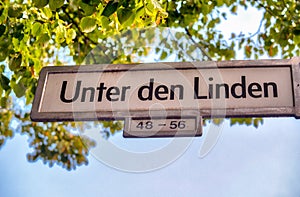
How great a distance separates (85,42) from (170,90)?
2.09m

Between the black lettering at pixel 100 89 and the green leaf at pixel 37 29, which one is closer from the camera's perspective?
the black lettering at pixel 100 89

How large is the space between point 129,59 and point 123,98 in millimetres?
2237

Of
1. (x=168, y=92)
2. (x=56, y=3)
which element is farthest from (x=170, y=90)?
(x=56, y=3)

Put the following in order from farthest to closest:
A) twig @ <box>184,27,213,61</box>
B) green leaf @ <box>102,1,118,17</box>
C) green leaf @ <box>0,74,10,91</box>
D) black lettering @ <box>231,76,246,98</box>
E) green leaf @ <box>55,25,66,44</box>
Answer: twig @ <box>184,27,213,61</box>, green leaf @ <box>55,25,66,44</box>, green leaf @ <box>0,74,10,91</box>, green leaf @ <box>102,1,118,17</box>, black lettering @ <box>231,76,246,98</box>

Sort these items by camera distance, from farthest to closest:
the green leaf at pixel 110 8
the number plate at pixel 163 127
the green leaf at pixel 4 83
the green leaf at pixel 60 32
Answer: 1. the green leaf at pixel 60 32
2. the green leaf at pixel 4 83
3. the green leaf at pixel 110 8
4. the number plate at pixel 163 127

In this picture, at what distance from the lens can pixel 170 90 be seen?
4.94ft

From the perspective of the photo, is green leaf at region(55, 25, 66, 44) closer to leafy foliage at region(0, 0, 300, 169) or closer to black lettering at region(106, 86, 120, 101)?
leafy foliage at region(0, 0, 300, 169)

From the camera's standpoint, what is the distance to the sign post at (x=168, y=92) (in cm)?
141

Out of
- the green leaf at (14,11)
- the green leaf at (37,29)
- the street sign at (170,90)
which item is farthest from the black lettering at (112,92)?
the green leaf at (14,11)

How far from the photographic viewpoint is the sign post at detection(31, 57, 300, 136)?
1408 millimetres

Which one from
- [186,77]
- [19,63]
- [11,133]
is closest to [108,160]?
[186,77]

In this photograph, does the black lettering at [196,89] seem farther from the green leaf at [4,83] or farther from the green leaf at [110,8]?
the green leaf at [4,83]

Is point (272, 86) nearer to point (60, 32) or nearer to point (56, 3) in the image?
point (56, 3)

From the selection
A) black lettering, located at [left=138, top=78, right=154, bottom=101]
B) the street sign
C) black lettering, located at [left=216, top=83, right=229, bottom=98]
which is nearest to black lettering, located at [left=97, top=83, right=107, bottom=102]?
the street sign
